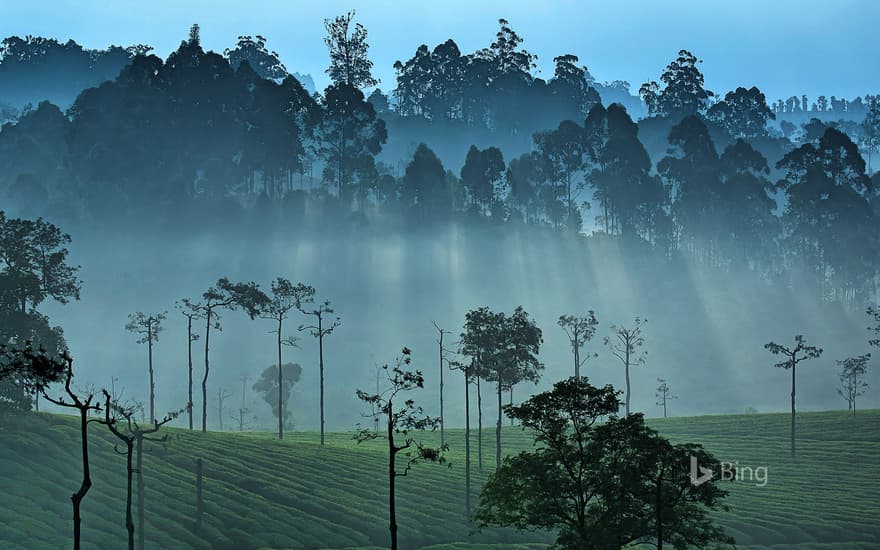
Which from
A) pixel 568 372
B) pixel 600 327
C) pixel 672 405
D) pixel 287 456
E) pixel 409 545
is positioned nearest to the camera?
pixel 409 545

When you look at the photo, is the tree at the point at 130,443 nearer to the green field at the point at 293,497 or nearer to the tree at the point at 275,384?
the green field at the point at 293,497

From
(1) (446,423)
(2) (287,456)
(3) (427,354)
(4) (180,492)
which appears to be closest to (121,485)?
(4) (180,492)

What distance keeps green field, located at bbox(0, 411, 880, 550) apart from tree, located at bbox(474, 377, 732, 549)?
20728 millimetres

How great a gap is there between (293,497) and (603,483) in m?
35.5

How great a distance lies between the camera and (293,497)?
251 feet

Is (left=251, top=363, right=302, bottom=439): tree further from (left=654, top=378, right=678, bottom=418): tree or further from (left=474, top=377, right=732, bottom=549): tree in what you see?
(left=474, top=377, right=732, bottom=549): tree

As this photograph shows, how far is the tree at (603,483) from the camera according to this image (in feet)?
157

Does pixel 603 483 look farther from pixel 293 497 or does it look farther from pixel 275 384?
pixel 275 384

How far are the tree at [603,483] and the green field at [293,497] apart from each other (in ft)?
68.0

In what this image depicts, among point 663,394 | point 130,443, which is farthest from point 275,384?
point 130,443

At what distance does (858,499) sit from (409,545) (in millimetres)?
40218

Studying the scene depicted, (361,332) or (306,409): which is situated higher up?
(361,332)

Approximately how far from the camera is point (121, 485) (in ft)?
241

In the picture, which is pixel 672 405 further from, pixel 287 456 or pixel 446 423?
pixel 287 456
